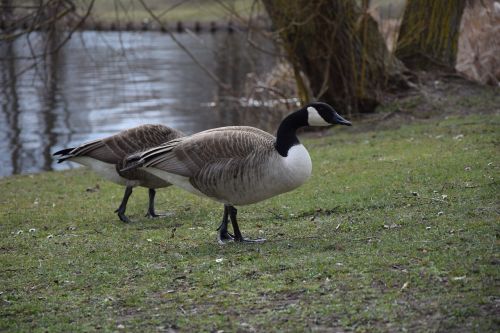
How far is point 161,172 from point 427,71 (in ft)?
38.6

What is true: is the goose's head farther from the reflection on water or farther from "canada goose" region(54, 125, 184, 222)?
the reflection on water

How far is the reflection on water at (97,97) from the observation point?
19.7 meters

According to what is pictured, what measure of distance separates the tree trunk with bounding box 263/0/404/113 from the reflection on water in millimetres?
1919

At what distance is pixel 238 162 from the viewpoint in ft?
25.8

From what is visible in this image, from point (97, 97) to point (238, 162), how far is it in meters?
22.1

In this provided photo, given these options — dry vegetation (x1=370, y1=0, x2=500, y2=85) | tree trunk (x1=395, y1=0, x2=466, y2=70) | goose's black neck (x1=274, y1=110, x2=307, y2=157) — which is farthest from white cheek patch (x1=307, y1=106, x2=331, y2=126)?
dry vegetation (x1=370, y1=0, x2=500, y2=85)

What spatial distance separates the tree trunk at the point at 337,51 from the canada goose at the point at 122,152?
23.0ft

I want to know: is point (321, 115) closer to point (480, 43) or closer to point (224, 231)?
point (224, 231)

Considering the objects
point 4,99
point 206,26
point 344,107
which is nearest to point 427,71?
point 344,107

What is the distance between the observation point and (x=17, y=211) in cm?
1116

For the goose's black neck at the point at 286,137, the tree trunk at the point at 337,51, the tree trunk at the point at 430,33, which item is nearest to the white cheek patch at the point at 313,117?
the goose's black neck at the point at 286,137

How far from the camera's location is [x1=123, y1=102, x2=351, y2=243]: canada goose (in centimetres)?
777

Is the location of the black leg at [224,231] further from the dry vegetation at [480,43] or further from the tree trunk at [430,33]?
the dry vegetation at [480,43]

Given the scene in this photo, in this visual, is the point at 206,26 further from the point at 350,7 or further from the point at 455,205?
the point at 455,205
